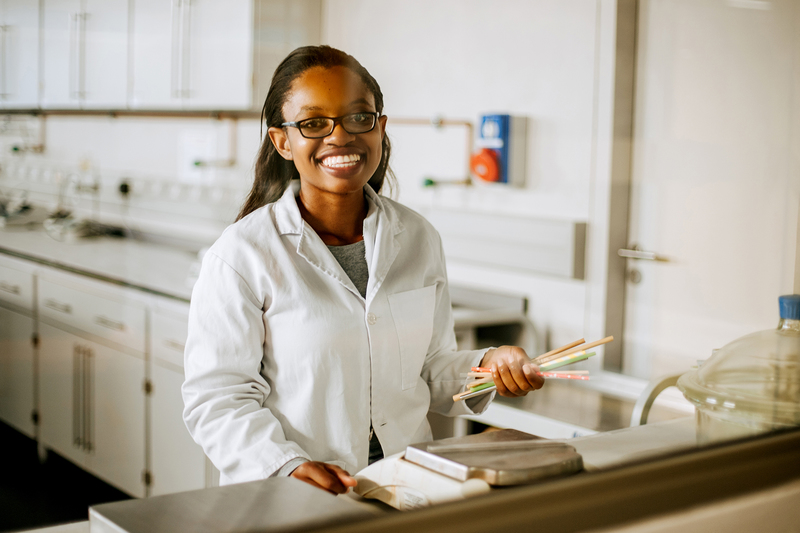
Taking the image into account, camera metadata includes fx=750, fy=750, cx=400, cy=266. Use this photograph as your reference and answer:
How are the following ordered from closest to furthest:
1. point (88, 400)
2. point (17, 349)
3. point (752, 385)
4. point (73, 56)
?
1. point (752, 385)
2. point (73, 56)
3. point (17, 349)
4. point (88, 400)

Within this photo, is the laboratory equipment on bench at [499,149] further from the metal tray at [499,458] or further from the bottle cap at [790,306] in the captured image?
the metal tray at [499,458]

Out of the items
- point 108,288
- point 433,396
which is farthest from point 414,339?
point 108,288

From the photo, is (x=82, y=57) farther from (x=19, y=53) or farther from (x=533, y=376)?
(x=533, y=376)

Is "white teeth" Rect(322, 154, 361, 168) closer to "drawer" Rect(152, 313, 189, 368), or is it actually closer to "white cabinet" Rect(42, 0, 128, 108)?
"white cabinet" Rect(42, 0, 128, 108)

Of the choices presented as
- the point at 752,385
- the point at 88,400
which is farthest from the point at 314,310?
the point at 88,400

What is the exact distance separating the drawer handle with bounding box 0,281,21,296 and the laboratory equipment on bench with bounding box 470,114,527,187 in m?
1.03

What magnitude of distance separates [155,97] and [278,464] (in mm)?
815

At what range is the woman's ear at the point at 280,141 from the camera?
84cm

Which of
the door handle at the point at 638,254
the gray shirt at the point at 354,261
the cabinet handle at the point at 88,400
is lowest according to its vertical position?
the cabinet handle at the point at 88,400

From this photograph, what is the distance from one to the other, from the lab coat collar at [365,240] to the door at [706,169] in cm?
81

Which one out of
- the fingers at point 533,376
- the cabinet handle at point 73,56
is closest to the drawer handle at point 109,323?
the cabinet handle at point 73,56

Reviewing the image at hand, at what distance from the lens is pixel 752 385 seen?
858 millimetres

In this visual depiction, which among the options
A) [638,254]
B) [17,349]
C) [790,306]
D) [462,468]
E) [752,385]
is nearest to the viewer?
[462,468]

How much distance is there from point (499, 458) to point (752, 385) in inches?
15.3
